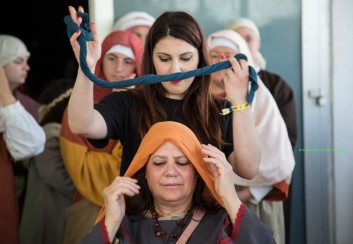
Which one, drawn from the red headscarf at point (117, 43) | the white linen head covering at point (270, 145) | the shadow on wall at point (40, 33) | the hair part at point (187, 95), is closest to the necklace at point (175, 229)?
the hair part at point (187, 95)

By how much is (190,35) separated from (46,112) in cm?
169

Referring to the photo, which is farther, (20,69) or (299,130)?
(20,69)

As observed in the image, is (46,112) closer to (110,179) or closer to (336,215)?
(110,179)

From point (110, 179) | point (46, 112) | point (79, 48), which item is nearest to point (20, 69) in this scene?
point (46, 112)

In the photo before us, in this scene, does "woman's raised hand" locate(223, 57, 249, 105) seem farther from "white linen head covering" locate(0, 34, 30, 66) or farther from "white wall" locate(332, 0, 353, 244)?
"white linen head covering" locate(0, 34, 30, 66)

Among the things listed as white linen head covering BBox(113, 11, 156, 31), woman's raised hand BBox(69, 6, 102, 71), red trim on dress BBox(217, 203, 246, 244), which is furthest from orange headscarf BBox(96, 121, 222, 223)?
white linen head covering BBox(113, 11, 156, 31)

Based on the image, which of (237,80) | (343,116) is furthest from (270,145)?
(237,80)

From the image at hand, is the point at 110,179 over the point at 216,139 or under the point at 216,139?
under

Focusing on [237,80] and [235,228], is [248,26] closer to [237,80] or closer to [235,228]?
[237,80]

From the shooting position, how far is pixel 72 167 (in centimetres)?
296

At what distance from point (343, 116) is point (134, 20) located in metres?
1.19

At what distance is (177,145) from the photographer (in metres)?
2.02

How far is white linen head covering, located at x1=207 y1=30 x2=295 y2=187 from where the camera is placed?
2.90 metres

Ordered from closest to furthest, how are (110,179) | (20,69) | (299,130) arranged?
(110,179) < (299,130) < (20,69)
